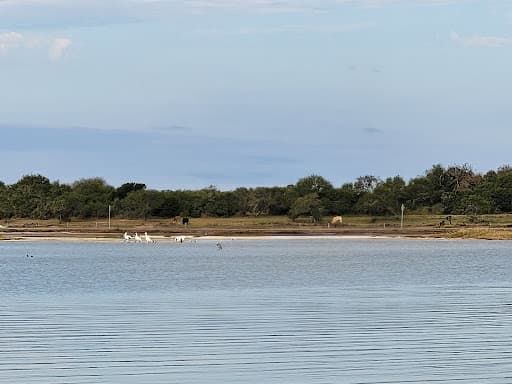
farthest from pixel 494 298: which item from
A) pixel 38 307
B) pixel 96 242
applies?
pixel 96 242

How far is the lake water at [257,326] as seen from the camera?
14.8 m

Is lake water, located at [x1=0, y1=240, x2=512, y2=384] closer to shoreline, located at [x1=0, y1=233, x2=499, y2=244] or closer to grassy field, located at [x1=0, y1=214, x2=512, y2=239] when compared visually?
shoreline, located at [x1=0, y1=233, x2=499, y2=244]

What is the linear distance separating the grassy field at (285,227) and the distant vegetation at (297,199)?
1.94 m

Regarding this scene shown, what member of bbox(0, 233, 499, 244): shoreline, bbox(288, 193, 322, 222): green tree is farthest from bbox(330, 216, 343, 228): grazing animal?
bbox(0, 233, 499, 244): shoreline

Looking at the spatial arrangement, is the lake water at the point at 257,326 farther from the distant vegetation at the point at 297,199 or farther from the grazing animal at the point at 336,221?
the distant vegetation at the point at 297,199

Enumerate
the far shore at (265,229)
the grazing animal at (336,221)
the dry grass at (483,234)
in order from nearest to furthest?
the dry grass at (483,234) → the far shore at (265,229) → the grazing animal at (336,221)

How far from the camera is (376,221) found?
101 metres

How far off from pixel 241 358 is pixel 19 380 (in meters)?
3.42

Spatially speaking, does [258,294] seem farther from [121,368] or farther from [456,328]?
[121,368]

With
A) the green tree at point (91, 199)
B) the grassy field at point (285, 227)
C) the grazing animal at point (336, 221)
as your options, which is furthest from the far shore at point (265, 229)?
the green tree at point (91, 199)

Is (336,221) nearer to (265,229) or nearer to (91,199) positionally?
(265,229)

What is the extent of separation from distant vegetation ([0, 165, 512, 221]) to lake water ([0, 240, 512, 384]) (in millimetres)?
62738

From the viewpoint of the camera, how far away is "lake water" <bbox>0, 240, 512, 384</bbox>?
14836mm

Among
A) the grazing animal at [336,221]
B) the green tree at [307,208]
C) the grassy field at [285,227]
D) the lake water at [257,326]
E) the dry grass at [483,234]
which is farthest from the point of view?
the green tree at [307,208]
